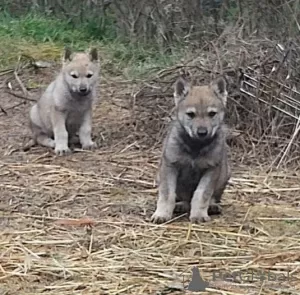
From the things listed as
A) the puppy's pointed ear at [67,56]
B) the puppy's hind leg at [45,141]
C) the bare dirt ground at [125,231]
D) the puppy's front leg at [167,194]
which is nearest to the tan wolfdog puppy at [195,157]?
the puppy's front leg at [167,194]

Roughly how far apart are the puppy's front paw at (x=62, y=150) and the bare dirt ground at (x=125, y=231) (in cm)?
7

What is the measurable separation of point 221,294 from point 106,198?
2.24 m

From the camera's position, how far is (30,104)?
1070cm

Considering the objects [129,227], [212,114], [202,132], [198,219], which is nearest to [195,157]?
[202,132]

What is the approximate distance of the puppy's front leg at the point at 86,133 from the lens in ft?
29.1

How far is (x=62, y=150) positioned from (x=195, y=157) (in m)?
2.52

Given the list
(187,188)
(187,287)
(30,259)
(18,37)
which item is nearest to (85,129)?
(187,188)

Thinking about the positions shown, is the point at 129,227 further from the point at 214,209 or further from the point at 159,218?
the point at 214,209

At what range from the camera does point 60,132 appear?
8758 mm

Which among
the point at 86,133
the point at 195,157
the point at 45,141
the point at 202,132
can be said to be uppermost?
the point at 202,132

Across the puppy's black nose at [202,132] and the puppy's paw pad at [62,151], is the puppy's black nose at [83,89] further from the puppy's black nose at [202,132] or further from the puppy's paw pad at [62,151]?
the puppy's black nose at [202,132]

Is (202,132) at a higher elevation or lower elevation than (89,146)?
higher

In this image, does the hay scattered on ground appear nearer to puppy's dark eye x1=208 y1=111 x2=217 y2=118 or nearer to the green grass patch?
Answer: puppy's dark eye x1=208 y1=111 x2=217 y2=118

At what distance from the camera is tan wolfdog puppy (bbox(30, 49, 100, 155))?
29.1 ft
